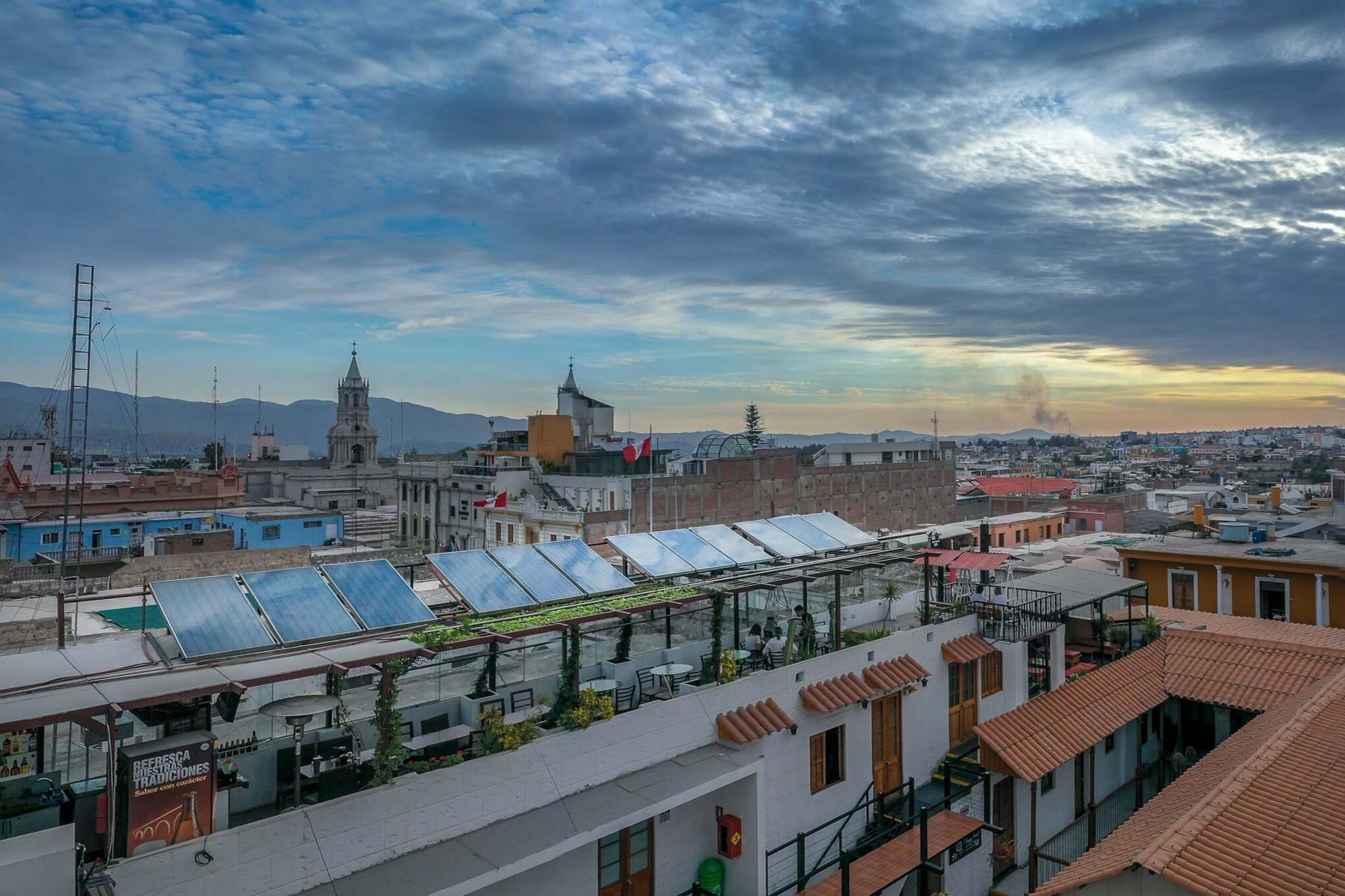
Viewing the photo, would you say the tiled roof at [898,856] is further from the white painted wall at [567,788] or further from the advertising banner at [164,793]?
the advertising banner at [164,793]

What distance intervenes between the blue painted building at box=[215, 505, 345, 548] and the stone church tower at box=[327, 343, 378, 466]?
56.2 meters

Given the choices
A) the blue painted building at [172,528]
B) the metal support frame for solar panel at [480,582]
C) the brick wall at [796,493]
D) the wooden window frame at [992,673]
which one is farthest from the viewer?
the brick wall at [796,493]

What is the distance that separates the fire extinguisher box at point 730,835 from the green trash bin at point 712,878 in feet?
0.74

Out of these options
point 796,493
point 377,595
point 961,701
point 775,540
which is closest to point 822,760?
point 775,540

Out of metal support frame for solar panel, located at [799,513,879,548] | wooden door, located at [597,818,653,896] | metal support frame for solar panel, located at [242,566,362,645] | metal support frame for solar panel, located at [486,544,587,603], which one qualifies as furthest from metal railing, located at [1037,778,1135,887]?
metal support frame for solar panel, located at [242,566,362,645]

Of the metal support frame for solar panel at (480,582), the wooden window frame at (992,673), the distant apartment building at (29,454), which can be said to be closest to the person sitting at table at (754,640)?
the metal support frame for solar panel at (480,582)

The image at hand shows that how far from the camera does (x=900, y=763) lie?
15.0 meters

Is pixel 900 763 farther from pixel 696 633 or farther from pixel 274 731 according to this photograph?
pixel 274 731

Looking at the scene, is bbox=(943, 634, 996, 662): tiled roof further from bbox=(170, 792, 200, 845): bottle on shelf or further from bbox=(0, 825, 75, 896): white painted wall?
bbox=(0, 825, 75, 896): white painted wall

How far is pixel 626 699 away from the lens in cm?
1253

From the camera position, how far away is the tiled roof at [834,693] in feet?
42.3

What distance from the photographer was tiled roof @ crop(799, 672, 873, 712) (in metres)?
12.9

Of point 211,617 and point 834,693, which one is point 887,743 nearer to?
point 834,693

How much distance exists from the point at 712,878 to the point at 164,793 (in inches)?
293
